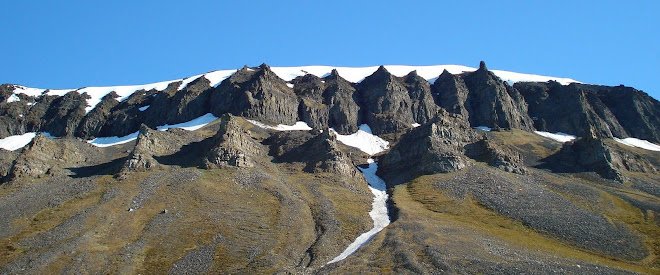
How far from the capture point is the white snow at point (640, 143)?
17800 centimetres

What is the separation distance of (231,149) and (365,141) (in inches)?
2653

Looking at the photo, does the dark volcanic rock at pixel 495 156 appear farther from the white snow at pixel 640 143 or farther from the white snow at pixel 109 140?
the white snow at pixel 109 140

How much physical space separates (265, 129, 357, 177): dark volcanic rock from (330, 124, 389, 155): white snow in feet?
77.7

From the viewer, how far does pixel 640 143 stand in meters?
184

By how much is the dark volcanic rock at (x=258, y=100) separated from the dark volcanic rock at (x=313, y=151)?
28.6 m

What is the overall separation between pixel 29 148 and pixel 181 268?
7037cm

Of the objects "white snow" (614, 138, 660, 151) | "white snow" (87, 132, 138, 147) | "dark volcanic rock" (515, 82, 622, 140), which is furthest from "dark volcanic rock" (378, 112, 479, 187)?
"white snow" (87, 132, 138, 147)

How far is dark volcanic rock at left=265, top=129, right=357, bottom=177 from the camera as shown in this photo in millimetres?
120188

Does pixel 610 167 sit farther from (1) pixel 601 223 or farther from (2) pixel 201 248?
(2) pixel 201 248

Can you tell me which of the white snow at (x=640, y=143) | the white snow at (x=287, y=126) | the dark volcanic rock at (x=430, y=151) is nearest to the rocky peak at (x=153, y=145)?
the white snow at (x=287, y=126)

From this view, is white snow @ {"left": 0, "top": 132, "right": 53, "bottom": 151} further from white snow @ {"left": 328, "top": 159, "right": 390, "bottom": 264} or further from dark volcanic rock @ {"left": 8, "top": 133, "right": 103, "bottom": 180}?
white snow @ {"left": 328, "top": 159, "right": 390, "bottom": 264}

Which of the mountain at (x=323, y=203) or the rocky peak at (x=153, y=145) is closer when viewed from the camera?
the mountain at (x=323, y=203)

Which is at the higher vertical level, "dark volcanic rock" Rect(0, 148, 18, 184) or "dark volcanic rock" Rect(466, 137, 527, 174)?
"dark volcanic rock" Rect(466, 137, 527, 174)

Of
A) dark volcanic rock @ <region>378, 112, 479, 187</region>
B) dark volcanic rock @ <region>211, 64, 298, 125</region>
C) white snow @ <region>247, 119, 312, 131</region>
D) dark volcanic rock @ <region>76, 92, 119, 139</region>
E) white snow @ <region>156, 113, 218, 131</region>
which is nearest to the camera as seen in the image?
dark volcanic rock @ <region>378, 112, 479, 187</region>
